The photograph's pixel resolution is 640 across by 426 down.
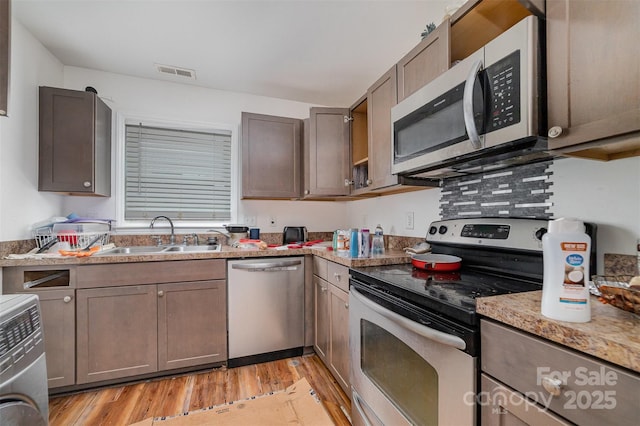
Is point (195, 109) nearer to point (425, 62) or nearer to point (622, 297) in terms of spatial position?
point (425, 62)

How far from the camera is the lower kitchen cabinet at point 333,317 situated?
170cm

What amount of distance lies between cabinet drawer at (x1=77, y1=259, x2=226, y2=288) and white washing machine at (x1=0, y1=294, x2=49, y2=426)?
0.60 metres

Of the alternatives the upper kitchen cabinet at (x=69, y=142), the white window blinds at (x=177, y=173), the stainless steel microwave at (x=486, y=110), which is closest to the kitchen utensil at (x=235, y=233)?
the white window blinds at (x=177, y=173)

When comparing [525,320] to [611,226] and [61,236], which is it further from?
[61,236]

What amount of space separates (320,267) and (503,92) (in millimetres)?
1570

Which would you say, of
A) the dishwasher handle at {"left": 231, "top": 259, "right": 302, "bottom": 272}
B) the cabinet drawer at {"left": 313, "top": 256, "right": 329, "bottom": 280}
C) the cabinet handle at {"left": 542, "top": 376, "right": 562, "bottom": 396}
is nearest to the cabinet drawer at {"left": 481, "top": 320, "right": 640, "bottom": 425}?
the cabinet handle at {"left": 542, "top": 376, "right": 562, "bottom": 396}

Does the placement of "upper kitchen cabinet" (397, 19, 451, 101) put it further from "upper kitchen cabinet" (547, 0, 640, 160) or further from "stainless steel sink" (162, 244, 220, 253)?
"stainless steel sink" (162, 244, 220, 253)

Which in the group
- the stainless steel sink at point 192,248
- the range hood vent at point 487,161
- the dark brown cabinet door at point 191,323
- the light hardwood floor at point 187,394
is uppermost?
the range hood vent at point 487,161

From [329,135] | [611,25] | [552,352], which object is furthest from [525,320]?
[329,135]

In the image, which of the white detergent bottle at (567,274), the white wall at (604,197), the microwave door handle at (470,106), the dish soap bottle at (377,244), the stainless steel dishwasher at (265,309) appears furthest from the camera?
the stainless steel dishwasher at (265,309)

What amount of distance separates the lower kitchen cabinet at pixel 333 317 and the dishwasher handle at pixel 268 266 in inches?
7.8

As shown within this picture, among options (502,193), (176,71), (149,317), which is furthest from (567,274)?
(176,71)

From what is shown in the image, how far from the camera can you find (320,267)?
2109 mm

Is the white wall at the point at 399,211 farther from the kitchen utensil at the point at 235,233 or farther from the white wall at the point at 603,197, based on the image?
the kitchen utensil at the point at 235,233
